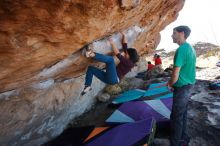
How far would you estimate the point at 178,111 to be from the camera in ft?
13.0

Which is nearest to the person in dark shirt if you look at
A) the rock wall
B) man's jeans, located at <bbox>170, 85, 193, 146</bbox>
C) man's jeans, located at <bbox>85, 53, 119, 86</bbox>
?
man's jeans, located at <bbox>85, 53, 119, 86</bbox>

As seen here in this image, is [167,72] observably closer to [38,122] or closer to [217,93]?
[217,93]

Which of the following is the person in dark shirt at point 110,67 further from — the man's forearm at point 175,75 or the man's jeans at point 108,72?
the man's forearm at point 175,75

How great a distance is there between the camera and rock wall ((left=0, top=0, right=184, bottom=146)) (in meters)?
2.73

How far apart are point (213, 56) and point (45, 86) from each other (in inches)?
582

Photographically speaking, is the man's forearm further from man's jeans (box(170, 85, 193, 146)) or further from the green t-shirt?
man's jeans (box(170, 85, 193, 146))

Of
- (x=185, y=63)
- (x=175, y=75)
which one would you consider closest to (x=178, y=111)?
(x=175, y=75)

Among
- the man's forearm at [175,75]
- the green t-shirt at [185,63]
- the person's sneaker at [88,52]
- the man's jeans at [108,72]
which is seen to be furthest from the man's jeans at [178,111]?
the person's sneaker at [88,52]

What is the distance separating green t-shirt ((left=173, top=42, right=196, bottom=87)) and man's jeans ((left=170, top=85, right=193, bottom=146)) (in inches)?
4.2

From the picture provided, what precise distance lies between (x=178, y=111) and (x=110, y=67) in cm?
167

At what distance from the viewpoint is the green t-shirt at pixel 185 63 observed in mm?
3680

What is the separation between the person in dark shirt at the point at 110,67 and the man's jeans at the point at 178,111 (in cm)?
148

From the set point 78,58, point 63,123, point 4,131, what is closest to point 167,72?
point 63,123

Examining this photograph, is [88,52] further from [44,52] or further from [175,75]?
[175,75]
